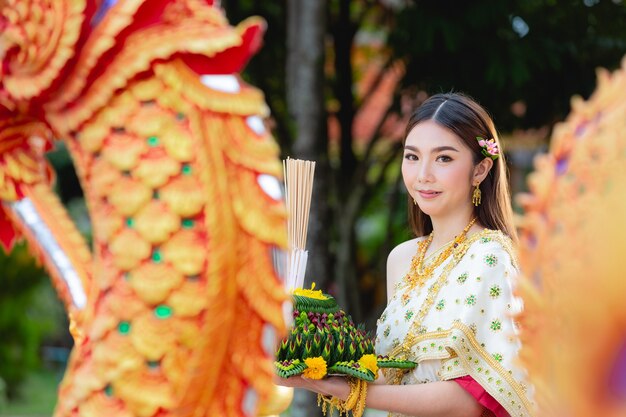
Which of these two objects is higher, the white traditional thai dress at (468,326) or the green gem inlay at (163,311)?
the white traditional thai dress at (468,326)

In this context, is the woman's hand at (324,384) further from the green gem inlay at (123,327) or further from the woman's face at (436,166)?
the green gem inlay at (123,327)

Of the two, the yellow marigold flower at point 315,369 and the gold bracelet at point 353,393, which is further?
the gold bracelet at point 353,393

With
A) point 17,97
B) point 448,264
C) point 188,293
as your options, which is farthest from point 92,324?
point 448,264

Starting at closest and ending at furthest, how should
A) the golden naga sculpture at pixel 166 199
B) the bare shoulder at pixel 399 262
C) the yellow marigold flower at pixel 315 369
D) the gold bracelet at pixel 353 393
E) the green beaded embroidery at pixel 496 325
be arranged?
the golden naga sculpture at pixel 166 199 → the yellow marigold flower at pixel 315 369 → the gold bracelet at pixel 353 393 → the green beaded embroidery at pixel 496 325 → the bare shoulder at pixel 399 262

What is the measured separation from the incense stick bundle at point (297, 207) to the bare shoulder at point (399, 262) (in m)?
0.53

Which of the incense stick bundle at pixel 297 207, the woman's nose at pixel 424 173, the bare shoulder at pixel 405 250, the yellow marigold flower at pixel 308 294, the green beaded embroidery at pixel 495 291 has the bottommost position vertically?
the yellow marigold flower at pixel 308 294

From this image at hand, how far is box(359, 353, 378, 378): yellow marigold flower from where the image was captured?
1665 millimetres

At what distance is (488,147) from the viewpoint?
1.98 m

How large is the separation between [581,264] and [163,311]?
0.51 meters

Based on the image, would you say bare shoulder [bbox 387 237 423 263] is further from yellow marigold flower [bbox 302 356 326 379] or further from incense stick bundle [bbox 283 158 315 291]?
yellow marigold flower [bbox 302 356 326 379]

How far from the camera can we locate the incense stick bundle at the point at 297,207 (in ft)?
5.40

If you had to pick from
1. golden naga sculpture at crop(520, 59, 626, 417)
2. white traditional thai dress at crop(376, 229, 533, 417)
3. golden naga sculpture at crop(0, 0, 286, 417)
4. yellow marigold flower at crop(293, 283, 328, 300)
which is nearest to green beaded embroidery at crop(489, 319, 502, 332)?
white traditional thai dress at crop(376, 229, 533, 417)

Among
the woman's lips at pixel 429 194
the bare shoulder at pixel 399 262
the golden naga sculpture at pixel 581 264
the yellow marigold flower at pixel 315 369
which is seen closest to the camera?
the golden naga sculpture at pixel 581 264

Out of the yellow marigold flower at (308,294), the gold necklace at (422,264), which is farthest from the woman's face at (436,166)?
the yellow marigold flower at (308,294)
